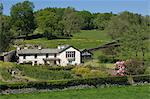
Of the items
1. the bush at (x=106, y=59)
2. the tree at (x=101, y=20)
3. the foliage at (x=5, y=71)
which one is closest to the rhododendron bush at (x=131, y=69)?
the foliage at (x=5, y=71)

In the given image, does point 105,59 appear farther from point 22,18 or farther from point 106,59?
point 22,18

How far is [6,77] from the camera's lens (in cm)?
4575

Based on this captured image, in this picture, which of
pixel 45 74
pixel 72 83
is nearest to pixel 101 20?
pixel 45 74

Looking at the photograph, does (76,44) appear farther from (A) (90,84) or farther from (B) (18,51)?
(A) (90,84)

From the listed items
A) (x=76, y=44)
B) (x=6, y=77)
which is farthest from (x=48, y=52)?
(x=6, y=77)

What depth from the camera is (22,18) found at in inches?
4680

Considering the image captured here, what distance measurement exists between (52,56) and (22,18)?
4686 cm

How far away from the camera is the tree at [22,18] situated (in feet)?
382

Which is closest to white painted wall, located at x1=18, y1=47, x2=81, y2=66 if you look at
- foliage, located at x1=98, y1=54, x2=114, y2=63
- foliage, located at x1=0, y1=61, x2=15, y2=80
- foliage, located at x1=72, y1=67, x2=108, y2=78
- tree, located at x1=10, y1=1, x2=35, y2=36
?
foliage, located at x1=98, y1=54, x2=114, y2=63

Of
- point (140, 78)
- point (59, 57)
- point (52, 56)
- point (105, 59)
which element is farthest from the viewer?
point (52, 56)

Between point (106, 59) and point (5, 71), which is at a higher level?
point (106, 59)

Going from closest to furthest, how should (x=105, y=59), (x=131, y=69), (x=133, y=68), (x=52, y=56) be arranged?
(x=131, y=69)
(x=133, y=68)
(x=105, y=59)
(x=52, y=56)

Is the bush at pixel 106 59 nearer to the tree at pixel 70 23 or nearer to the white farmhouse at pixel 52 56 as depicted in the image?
the white farmhouse at pixel 52 56

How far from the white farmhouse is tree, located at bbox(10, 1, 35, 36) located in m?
41.4
